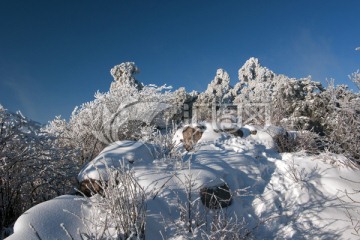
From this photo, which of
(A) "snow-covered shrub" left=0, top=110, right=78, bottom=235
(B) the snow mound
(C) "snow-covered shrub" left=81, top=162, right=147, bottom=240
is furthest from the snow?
(A) "snow-covered shrub" left=0, top=110, right=78, bottom=235

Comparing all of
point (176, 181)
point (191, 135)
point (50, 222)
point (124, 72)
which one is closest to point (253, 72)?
point (124, 72)

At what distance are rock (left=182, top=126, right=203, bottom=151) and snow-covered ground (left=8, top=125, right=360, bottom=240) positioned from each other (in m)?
0.39

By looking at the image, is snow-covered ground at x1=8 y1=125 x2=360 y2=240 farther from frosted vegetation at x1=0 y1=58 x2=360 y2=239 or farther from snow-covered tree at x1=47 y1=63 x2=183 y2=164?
snow-covered tree at x1=47 y1=63 x2=183 y2=164

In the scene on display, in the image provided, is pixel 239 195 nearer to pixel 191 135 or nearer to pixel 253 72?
pixel 191 135

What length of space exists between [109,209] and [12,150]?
2074 millimetres

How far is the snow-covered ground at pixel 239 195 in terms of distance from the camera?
9.50ft

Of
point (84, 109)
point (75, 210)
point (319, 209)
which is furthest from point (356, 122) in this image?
point (84, 109)

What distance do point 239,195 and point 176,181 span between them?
0.85 meters

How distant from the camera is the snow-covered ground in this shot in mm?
2896

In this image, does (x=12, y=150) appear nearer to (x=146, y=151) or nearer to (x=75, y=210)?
(x=75, y=210)

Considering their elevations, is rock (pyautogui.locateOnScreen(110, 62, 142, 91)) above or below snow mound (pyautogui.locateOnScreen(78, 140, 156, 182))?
above

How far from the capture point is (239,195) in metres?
3.64

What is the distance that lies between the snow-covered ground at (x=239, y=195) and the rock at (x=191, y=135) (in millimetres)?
393

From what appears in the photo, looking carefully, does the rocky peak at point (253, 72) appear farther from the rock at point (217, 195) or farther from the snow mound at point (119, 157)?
the rock at point (217, 195)
